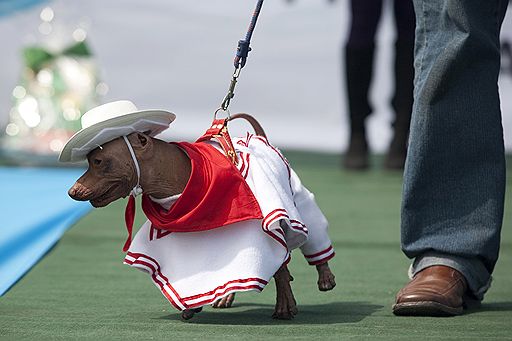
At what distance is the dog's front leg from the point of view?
2.38 metres

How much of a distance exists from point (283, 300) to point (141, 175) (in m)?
0.37

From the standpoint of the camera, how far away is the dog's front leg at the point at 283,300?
7.79 ft

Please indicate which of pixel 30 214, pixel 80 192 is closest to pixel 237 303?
pixel 80 192

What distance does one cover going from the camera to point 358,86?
18.4 ft

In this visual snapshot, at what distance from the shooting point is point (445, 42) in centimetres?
259

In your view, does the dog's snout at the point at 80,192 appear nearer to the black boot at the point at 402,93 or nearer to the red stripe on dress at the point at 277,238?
the red stripe on dress at the point at 277,238

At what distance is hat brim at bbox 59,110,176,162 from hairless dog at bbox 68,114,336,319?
16 millimetres

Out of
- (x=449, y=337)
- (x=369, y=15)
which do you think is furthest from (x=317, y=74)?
(x=449, y=337)

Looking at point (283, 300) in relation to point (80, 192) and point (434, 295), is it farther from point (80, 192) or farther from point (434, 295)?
point (80, 192)

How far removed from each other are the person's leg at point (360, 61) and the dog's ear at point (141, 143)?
3350mm

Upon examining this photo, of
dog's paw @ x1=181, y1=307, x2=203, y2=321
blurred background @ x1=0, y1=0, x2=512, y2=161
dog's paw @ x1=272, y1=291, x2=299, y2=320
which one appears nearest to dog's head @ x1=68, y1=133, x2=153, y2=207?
dog's paw @ x1=181, y1=307, x2=203, y2=321

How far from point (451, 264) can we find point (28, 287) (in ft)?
3.14

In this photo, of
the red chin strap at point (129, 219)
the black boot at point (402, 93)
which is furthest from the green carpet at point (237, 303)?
the black boot at point (402, 93)

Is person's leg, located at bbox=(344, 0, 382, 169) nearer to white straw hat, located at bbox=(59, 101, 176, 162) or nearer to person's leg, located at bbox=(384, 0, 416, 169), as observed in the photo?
person's leg, located at bbox=(384, 0, 416, 169)
